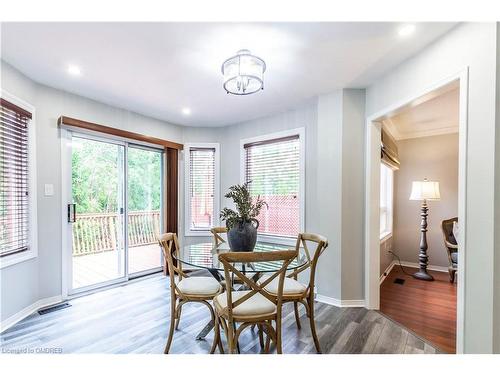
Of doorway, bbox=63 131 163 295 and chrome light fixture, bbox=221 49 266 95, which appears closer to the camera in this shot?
chrome light fixture, bbox=221 49 266 95

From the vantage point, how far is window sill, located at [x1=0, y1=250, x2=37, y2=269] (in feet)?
7.15

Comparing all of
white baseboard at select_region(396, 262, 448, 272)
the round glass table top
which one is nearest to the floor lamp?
white baseboard at select_region(396, 262, 448, 272)

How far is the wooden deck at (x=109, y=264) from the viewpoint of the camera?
3.19 m

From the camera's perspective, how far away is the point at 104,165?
332cm

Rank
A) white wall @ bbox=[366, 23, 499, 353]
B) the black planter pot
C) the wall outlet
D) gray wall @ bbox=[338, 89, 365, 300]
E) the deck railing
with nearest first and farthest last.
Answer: white wall @ bbox=[366, 23, 499, 353] → the black planter pot → the wall outlet → gray wall @ bbox=[338, 89, 365, 300] → the deck railing

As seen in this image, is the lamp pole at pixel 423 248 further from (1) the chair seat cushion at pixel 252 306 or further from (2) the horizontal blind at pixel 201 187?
(2) the horizontal blind at pixel 201 187

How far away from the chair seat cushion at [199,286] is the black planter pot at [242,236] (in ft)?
1.17

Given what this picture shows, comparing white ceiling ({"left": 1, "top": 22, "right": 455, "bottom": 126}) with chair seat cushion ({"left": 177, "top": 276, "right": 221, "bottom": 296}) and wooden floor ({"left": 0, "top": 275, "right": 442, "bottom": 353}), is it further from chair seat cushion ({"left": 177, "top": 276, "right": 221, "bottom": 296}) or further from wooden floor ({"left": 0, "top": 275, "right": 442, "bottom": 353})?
wooden floor ({"left": 0, "top": 275, "right": 442, "bottom": 353})

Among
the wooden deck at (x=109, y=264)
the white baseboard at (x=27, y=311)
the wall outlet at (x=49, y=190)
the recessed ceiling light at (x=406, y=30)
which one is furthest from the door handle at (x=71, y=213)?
the recessed ceiling light at (x=406, y=30)

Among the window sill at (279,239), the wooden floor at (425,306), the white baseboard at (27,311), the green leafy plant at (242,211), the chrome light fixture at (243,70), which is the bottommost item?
the wooden floor at (425,306)

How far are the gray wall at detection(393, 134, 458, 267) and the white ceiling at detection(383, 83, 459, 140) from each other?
0.46 feet

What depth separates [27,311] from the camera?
8.05 feet
